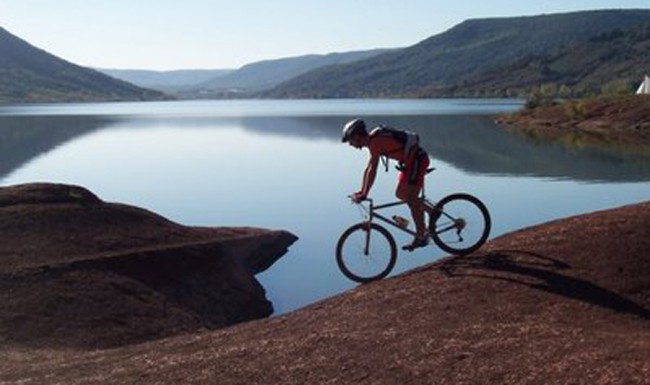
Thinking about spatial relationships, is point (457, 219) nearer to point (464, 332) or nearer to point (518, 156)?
point (464, 332)

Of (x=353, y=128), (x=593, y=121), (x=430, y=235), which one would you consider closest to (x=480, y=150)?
(x=593, y=121)

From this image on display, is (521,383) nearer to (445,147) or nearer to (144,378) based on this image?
(144,378)

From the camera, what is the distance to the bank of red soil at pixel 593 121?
9575 centimetres

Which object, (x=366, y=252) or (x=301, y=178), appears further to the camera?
(x=301, y=178)

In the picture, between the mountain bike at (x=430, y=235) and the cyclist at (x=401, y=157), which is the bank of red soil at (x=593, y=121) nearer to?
the mountain bike at (x=430, y=235)

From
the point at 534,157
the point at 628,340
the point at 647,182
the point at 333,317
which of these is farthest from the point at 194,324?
the point at 534,157

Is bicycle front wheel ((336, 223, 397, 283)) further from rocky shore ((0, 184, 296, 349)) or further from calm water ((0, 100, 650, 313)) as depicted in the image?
calm water ((0, 100, 650, 313))

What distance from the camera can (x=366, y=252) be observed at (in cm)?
1549

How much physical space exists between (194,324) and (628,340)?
12.1 m

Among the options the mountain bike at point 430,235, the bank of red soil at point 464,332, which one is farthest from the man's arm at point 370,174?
the bank of red soil at point 464,332

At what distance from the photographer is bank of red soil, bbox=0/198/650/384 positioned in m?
10.0

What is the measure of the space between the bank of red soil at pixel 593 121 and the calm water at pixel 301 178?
7296 mm

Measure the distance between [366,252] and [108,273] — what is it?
8991mm

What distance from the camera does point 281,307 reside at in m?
25.5
